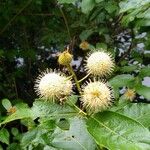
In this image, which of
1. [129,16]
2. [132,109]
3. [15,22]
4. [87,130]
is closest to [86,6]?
[129,16]

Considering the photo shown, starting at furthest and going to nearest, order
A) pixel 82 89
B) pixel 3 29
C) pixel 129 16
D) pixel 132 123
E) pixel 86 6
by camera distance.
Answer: pixel 3 29 < pixel 86 6 < pixel 129 16 < pixel 82 89 < pixel 132 123

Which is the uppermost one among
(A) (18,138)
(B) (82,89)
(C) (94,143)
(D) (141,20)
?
(D) (141,20)

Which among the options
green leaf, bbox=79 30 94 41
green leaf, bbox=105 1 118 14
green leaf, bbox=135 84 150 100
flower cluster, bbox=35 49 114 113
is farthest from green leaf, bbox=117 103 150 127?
green leaf, bbox=79 30 94 41

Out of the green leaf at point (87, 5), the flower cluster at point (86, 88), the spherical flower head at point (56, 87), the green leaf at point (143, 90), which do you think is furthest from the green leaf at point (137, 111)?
the green leaf at point (87, 5)

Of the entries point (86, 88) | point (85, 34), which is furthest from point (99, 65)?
point (85, 34)

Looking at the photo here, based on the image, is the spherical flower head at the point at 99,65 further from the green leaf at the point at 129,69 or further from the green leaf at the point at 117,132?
the green leaf at the point at 129,69

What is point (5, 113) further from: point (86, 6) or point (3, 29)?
point (86, 6)
